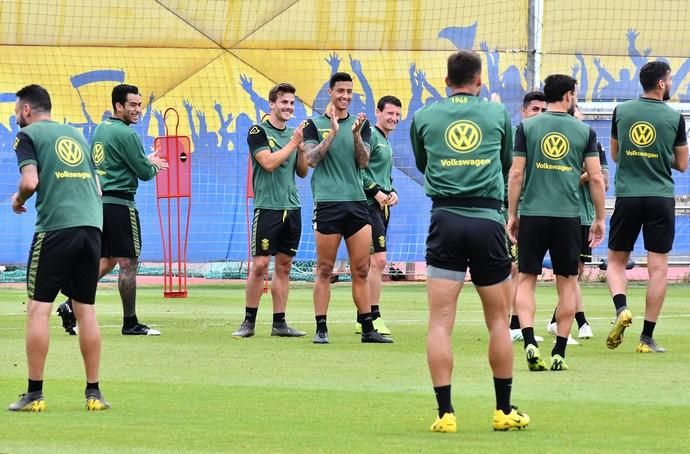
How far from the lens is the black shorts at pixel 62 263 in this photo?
8.50m

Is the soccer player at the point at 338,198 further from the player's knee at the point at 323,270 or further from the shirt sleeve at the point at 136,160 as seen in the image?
the shirt sleeve at the point at 136,160

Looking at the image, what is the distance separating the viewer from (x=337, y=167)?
1302 cm

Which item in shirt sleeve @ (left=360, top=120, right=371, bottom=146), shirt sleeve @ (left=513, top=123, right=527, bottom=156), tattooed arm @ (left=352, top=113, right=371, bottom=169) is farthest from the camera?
shirt sleeve @ (left=360, top=120, right=371, bottom=146)

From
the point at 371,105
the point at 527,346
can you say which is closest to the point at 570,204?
the point at 527,346

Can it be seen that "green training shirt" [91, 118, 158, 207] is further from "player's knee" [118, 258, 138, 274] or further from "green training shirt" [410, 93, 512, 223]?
"green training shirt" [410, 93, 512, 223]

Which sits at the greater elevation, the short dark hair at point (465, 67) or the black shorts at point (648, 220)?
the short dark hair at point (465, 67)

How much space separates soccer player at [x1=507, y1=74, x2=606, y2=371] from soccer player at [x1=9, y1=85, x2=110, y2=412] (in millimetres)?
3281

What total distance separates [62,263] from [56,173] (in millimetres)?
529

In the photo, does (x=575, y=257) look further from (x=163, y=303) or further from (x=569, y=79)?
(x=163, y=303)

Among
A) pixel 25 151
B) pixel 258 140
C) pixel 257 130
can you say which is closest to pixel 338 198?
pixel 258 140

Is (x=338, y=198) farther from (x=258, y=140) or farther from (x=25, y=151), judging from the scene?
(x=25, y=151)

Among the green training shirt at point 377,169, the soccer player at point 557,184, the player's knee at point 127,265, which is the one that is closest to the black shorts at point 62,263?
the soccer player at point 557,184

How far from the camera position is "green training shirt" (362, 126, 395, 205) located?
14492mm

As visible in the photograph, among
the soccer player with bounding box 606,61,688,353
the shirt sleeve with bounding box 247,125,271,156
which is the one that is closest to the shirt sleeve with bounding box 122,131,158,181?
the shirt sleeve with bounding box 247,125,271,156
